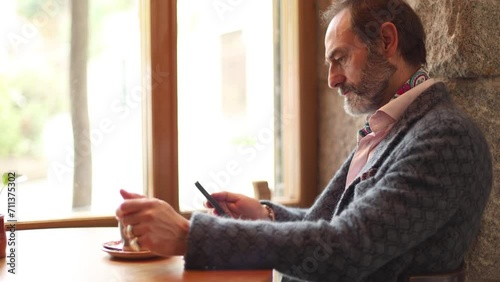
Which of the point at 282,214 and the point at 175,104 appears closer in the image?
the point at 282,214

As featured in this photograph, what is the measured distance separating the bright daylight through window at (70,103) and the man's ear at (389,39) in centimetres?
116

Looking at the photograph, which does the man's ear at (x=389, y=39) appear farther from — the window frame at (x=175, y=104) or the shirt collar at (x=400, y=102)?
the window frame at (x=175, y=104)

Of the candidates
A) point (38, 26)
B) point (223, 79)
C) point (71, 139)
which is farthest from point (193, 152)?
point (38, 26)

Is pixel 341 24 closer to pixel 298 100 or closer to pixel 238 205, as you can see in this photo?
pixel 238 205

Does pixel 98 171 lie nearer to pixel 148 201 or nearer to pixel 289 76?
pixel 289 76

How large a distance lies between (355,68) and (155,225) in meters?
0.75

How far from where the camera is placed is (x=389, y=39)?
1.65 meters

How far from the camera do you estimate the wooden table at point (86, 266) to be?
1302mm

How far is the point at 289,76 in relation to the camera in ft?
9.71

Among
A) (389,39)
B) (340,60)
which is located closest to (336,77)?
(340,60)

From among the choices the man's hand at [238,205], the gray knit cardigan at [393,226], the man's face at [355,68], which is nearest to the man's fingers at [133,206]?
the gray knit cardigan at [393,226]

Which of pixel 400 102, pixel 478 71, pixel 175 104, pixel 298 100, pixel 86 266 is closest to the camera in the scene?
pixel 86 266

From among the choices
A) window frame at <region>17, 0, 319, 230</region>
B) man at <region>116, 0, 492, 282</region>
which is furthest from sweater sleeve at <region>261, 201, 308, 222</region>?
window frame at <region>17, 0, 319, 230</region>

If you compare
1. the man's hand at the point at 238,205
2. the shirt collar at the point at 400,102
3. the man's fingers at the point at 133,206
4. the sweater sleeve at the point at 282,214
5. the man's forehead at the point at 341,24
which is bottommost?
the sweater sleeve at the point at 282,214
